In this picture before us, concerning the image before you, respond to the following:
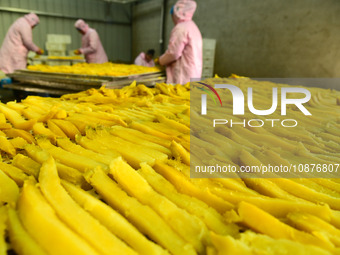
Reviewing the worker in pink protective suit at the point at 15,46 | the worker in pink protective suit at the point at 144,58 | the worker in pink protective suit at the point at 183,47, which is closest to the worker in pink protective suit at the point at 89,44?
the worker in pink protective suit at the point at 144,58

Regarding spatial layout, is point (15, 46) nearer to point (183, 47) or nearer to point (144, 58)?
point (144, 58)

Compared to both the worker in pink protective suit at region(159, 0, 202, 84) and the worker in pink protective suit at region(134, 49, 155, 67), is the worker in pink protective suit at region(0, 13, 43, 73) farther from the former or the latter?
the worker in pink protective suit at region(159, 0, 202, 84)

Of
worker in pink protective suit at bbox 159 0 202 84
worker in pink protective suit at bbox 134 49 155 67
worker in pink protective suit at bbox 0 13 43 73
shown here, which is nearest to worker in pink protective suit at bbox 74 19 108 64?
worker in pink protective suit at bbox 134 49 155 67

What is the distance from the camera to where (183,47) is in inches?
175

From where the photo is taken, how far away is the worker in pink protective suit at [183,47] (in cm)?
436

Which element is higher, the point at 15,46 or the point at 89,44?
the point at 89,44

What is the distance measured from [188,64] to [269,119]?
10.1 feet

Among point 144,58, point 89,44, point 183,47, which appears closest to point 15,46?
point 89,44

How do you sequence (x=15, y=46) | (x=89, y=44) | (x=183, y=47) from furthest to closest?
(x=89, y=44) < (x=15, y=46) < (x=183, y=47)

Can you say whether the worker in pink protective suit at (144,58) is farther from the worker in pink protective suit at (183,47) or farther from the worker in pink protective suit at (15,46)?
the worker in pink protective suit at (183,47)

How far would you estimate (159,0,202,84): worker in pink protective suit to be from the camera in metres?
4.36

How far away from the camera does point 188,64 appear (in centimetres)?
459

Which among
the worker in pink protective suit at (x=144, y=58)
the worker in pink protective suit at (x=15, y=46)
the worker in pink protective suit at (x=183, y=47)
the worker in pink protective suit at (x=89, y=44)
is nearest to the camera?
the worker in pink protective suit at (x=183, y=47)

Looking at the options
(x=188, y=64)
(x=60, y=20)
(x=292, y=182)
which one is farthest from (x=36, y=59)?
(x=292, y=182)
